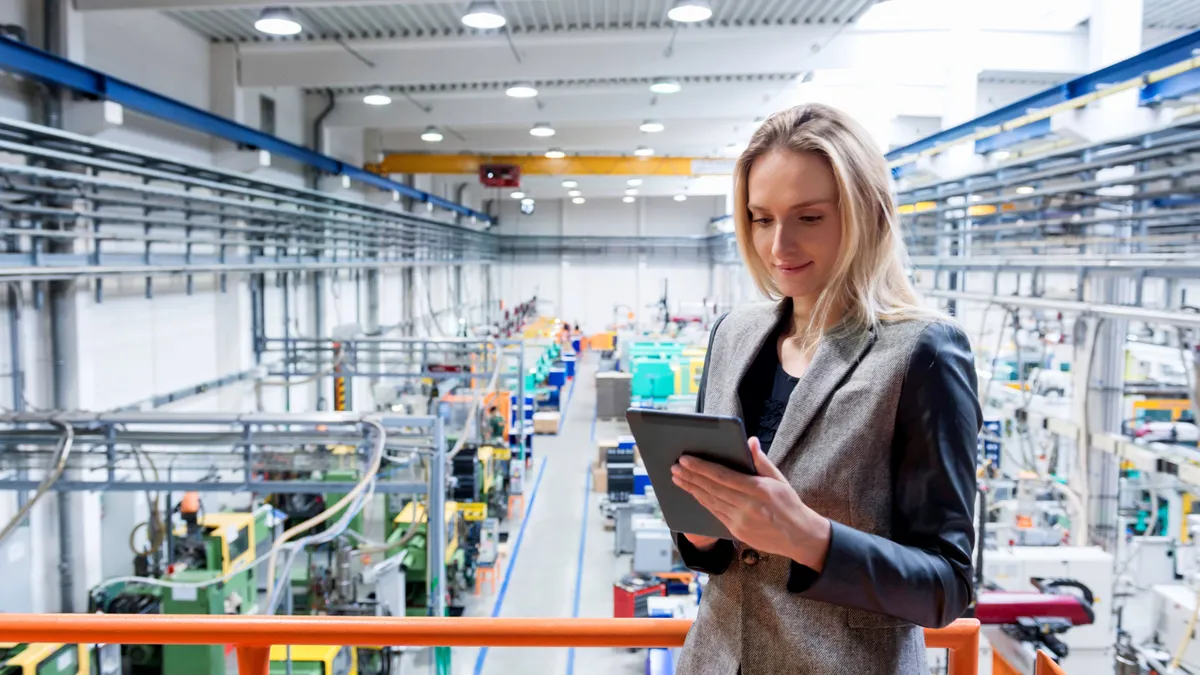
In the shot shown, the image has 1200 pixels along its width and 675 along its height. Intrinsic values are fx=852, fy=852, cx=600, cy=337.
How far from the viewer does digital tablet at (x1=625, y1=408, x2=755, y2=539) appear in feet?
2.65

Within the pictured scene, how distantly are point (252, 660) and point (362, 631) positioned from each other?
0.24 meters

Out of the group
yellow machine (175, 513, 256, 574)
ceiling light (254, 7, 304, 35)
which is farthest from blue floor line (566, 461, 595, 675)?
ceiling light (254, 7, 304, 35)

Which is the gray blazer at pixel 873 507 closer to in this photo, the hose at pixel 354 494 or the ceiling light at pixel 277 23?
the hose at pixel 354 494

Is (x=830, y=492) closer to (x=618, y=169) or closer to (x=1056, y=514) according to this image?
(x=1056, y=514)

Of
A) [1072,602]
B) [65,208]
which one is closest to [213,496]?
[65,208]

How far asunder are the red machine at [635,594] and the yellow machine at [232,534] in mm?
A: 3193

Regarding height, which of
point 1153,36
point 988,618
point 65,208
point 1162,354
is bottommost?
point 988,618

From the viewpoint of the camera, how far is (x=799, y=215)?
3.24 feet

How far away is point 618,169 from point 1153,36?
7.91 m

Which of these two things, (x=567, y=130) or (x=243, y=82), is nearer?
(x=243, y=82)

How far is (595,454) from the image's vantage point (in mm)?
13992

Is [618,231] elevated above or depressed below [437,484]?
above

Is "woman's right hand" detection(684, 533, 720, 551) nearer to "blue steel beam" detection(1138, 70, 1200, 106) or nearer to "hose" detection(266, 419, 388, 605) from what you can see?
"hose" detection(266, 419, 388, 605)

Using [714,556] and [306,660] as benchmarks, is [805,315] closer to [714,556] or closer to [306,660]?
[714,556]
